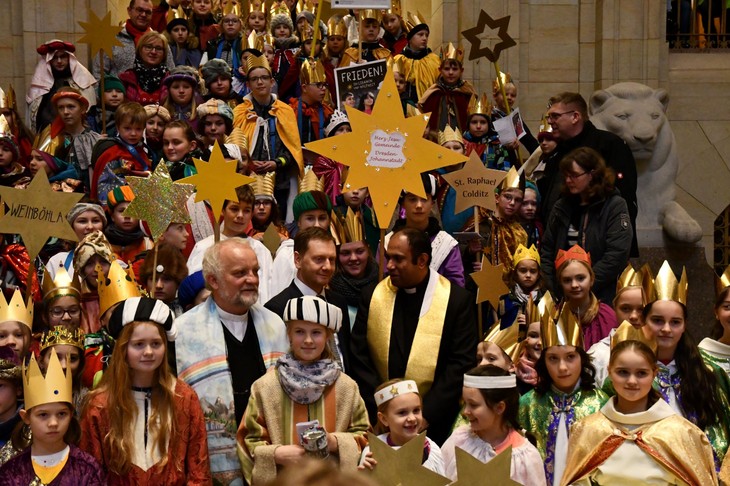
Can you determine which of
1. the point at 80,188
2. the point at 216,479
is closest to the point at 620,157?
the point at 80,188

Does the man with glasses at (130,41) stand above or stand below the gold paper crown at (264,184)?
above

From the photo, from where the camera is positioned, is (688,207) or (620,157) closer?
(620,157)

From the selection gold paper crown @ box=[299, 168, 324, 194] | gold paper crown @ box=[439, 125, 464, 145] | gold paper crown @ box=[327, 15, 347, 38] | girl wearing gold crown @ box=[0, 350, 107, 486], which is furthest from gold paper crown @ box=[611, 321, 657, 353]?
gold paper crown @ box=[327, 15, 347, 38]

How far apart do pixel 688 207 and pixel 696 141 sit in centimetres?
75

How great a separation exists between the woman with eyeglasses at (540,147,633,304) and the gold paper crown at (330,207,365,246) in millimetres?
1412

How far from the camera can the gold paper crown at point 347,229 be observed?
8.42m

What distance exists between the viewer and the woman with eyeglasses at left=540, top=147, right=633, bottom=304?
357 inches

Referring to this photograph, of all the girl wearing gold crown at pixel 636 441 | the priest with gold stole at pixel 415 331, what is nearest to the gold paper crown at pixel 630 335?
the girl wearing gold crown at pixel 636 441

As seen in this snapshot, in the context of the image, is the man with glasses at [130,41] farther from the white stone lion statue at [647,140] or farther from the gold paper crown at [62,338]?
the gold paper crown at [62,338]

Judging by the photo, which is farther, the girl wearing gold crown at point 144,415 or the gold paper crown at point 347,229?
the gold paper crown at point 347,229

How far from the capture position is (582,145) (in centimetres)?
1020

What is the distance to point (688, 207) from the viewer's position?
15562 millimetres

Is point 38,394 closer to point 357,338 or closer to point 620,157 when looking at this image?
point 357,338

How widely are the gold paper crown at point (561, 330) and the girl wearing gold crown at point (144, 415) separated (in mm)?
1841
